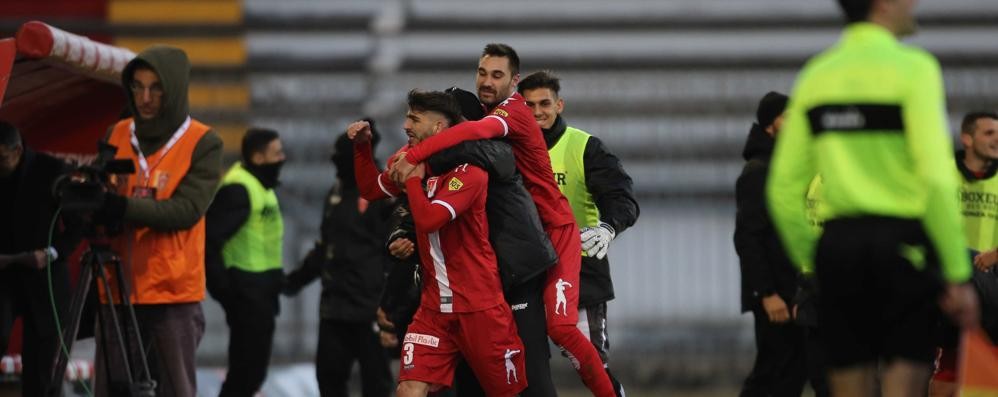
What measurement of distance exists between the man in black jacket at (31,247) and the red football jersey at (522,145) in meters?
2.23

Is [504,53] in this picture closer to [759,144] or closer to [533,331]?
[533,331]

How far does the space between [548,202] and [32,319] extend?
2.56 meters

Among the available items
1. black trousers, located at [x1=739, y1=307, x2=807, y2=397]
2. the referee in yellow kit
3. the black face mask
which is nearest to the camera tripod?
the black face mask

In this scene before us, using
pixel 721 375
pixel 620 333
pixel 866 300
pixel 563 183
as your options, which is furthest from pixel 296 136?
pixel 866 300

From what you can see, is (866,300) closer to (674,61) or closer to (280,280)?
(280,280)

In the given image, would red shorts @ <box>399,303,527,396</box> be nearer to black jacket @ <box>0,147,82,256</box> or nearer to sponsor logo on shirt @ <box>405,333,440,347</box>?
sponsor logo on shirt @ <box>405,333,440,347</box>

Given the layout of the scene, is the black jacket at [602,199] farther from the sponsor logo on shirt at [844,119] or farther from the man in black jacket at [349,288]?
the sponsor logo on shirt at [844,119]

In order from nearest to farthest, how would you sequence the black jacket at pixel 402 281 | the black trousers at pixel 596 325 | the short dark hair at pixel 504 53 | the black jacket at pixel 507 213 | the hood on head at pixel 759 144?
the black jacket at pixel 507 213 → the black jacket at pixel 402 281 → the short dark hair at pixel 504 53 → the black trousers at pixel 596 325 → the hood on head at pixel 759 144

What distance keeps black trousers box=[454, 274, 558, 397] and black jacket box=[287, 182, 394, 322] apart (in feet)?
8.08

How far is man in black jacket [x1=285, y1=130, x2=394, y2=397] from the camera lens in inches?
325

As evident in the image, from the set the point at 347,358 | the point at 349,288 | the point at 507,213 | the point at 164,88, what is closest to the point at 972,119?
the point at 507,213

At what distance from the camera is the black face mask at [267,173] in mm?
8648

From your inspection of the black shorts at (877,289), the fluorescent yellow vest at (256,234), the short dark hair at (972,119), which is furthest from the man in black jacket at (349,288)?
the black shorts at (877,289)

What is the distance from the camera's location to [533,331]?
579 cm
